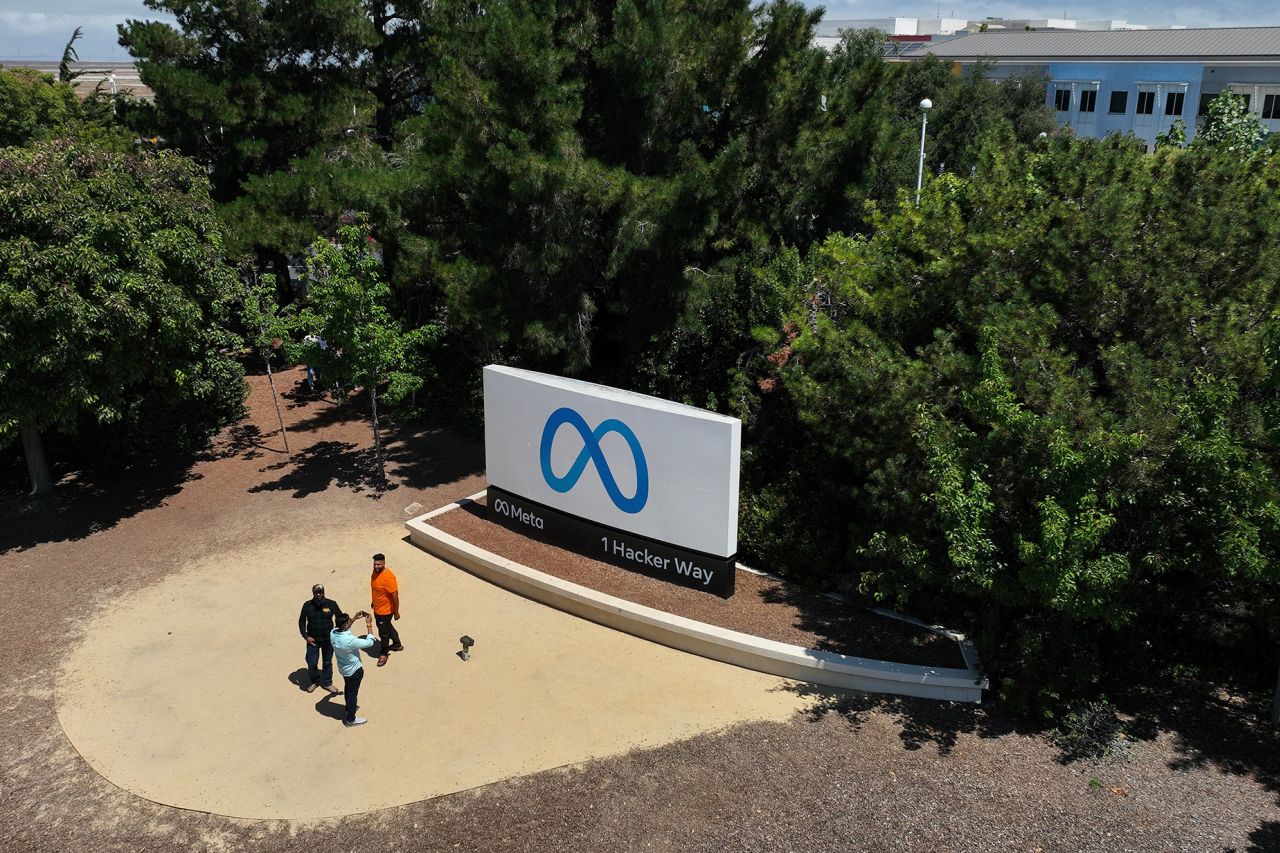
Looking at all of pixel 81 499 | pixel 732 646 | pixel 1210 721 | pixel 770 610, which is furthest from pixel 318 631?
pixel 1210 721

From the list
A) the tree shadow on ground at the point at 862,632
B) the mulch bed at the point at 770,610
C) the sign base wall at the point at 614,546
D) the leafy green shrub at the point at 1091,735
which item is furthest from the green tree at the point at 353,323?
the leafy green shrub at the point at 1091,735

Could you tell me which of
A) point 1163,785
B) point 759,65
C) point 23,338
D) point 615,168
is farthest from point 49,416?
point 1163,785

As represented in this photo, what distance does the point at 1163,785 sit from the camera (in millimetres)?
8562

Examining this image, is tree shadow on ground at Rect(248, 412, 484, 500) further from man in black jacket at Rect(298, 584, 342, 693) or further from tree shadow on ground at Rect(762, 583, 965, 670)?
tree shadow on ground at Rect(762, 583, 965, 670)

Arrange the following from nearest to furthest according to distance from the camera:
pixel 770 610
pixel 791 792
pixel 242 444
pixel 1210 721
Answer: pixel 791 792 → pixel 1210 721 → pixel 770 610 → pixel 242 444

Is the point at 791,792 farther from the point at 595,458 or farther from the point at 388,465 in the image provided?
the point at 388,465

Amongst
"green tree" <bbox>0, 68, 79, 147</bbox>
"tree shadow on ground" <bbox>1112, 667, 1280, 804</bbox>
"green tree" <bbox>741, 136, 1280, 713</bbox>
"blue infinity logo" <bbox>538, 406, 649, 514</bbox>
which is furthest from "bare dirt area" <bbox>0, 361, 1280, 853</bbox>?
"green tree" <bbox>0, 68, 79, 147</bbox>

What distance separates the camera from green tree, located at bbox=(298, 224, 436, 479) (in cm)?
1468

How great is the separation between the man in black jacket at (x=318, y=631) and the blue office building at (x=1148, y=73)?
138 ft

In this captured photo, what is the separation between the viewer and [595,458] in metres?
12.6

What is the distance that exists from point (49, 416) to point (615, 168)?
933cm

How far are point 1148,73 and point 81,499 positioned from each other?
4999 centimetres

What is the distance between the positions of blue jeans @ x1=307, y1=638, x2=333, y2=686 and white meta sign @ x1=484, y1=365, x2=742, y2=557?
158 inches

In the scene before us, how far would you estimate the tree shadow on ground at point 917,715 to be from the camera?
9.38 m
